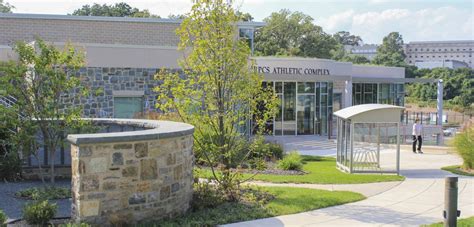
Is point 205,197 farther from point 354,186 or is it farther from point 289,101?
point 289,101

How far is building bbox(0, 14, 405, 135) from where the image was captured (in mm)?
21370

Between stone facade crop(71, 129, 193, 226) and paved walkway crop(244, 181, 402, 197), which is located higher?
stone facade crop(71, 129, 193, 226)

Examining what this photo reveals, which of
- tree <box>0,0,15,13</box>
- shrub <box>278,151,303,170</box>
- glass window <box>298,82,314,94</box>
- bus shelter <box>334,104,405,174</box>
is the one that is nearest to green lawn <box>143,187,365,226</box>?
shrub <box>278,151,303,170</box>

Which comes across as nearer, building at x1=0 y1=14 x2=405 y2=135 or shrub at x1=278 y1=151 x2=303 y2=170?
shrub at x1=278 y1=151 x2=303 y2=170

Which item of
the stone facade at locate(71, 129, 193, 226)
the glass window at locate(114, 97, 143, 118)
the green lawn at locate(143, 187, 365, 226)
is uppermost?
the glass window at locate(114, 97, 143, 118)

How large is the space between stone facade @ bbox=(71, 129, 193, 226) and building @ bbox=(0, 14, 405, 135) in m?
12.8

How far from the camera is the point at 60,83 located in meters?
9.85

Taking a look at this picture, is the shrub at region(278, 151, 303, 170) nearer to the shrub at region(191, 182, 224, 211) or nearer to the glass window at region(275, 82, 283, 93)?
the shrub at region(191, 182, 224, 211)

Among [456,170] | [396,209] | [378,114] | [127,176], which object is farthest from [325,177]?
[127,176]

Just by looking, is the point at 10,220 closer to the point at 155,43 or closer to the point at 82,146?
the point at 82,146

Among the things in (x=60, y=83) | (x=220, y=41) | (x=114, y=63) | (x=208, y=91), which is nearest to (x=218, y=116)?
(x=208, y=91)

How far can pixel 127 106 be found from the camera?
22047mm

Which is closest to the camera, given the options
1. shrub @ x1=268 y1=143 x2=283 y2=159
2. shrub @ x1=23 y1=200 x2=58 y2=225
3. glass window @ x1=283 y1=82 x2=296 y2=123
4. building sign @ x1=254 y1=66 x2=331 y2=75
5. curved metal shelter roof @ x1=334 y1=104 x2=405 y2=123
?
shrub @ x1=23 y1=200 x2=58 y2=225

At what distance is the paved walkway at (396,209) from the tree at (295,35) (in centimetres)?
4769
